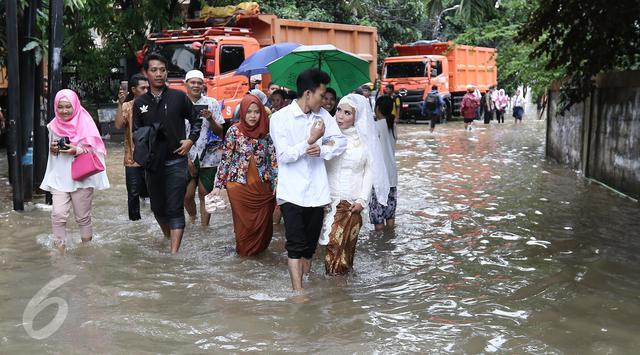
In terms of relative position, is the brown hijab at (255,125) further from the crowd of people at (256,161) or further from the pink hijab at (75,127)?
the pink hijab at (75,127)

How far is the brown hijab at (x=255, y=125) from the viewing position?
648 cm

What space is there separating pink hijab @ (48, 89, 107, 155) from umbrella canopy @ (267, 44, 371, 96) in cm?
180

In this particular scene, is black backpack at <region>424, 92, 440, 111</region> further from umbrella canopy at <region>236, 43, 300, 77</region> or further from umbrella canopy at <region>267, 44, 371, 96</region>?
umbrella canopy at <region>267, 44, 371, 96</region>

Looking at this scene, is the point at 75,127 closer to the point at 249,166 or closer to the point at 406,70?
the point at 249,166

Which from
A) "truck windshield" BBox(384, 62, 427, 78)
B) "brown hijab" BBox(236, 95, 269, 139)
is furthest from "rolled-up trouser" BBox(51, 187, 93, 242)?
"truck windshield" BBox(384, 62, 427, 78)

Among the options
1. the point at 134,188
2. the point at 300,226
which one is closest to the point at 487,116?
the point at 134,188

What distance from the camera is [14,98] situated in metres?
8.91

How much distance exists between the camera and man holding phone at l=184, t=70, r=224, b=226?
7.96 m

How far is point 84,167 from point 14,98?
2.58 metres

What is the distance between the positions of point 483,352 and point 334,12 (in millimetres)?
28001

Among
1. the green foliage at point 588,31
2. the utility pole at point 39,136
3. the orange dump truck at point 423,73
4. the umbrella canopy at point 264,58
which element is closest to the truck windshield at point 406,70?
the orange dump truck at point 423,73

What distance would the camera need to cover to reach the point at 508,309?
5.41 m

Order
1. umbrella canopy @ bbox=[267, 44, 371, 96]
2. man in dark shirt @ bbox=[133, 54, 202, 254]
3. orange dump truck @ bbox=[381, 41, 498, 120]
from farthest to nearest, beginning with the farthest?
orange dump truck @ bbox=[381, 41, 498, 120] < umbrella canopy @ bbox=[267, 44, 371, 96] < man in dark shirt @ bbox=[133, 54, 202, 254]

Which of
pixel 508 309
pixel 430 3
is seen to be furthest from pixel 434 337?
pixel 430 3
